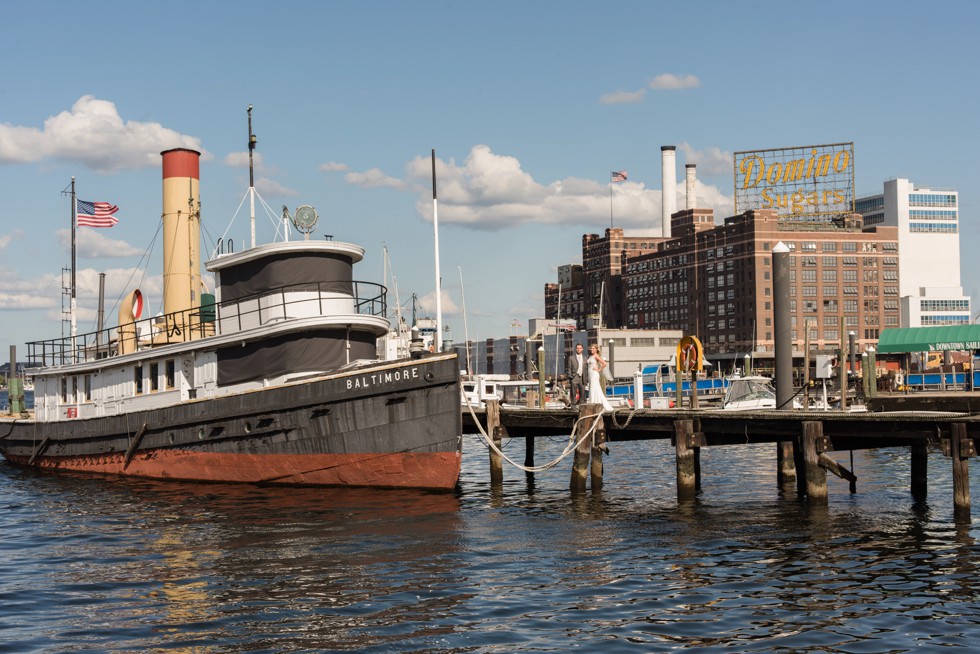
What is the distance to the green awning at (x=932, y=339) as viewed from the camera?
72.4 m

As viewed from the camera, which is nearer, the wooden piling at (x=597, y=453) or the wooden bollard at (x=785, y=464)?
the wooden piling at (x=597, y=453)

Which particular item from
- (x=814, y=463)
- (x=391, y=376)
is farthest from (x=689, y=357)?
(x=391, y=376)

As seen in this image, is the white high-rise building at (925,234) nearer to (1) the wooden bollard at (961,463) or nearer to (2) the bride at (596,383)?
(2) the bride at (596,383)

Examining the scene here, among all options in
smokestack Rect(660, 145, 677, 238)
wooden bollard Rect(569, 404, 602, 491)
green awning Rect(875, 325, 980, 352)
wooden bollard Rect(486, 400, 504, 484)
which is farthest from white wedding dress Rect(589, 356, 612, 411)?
smokestack Rect(660, 145, 677, 238)

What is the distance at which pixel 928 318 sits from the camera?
7343 inches

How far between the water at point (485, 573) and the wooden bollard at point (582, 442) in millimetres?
483

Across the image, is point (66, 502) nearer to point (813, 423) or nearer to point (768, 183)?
point (813, 423)

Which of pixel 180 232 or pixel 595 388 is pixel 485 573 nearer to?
pixel 595 388

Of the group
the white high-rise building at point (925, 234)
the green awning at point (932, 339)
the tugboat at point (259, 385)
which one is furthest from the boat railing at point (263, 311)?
the white high-rise building at point (925, 234)

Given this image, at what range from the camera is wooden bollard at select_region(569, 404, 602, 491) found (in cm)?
2698

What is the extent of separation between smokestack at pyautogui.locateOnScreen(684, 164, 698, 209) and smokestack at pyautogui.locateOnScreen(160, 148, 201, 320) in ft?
525

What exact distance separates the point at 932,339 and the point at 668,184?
115 meters

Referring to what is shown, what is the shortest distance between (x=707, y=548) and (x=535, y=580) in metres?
4.23

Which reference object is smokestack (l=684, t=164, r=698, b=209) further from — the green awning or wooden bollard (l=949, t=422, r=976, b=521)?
wooden bollard (l=949, t=422, r=976, b=521)
